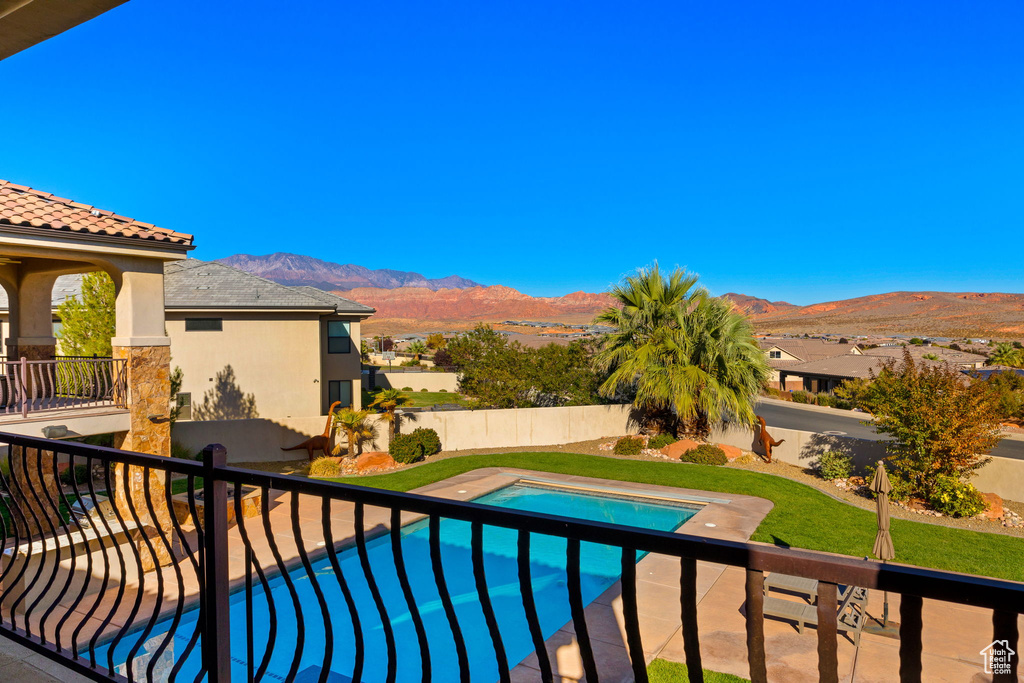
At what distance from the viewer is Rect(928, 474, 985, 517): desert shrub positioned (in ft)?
40.2

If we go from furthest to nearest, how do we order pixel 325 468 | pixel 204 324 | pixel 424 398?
pixel 424 398 < pixel 204 324 < pixel 325 468

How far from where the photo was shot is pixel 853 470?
15750 mm

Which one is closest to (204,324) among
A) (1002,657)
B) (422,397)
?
(422,397)

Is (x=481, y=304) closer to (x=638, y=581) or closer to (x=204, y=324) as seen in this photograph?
(x=204, y=324)

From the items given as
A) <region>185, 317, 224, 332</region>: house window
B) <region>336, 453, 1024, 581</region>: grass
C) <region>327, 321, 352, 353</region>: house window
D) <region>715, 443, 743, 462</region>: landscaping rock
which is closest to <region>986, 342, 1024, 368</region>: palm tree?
<region>715, 443, 743, 462</region>: landscaping rock

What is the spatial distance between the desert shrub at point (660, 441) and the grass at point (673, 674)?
13.0 m

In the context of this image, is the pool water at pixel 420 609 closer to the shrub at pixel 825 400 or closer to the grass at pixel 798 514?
the grass at pixel 798 514

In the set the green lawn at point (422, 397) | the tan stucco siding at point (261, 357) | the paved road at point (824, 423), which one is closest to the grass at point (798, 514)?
the tan stucco siding at point (261, 357)

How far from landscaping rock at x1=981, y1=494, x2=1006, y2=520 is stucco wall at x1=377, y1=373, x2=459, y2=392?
32.0 meters

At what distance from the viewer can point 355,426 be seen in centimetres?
1897

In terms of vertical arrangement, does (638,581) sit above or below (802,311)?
below

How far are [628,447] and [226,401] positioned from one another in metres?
14.1

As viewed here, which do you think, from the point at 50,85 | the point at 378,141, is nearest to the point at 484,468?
the point at 50,85

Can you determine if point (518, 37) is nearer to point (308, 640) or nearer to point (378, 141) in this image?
point (308, 640)
